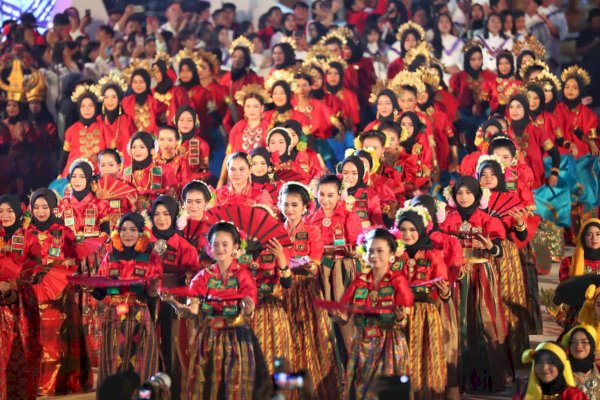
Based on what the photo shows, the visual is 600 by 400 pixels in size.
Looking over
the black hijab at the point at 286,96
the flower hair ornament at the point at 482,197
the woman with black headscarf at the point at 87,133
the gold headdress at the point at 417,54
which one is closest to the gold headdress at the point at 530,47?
the gold headdress at the point at 417,54

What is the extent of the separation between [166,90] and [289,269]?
27.6 ft

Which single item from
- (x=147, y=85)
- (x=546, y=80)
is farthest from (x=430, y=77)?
(x=147, y=85)

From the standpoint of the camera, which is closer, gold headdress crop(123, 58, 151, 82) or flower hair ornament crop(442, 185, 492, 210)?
flower hair ornament crop(442, 185, 492, 210)

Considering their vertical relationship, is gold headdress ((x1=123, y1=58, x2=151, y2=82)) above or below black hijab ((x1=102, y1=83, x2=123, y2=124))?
above

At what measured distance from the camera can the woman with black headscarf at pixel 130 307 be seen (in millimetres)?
11094

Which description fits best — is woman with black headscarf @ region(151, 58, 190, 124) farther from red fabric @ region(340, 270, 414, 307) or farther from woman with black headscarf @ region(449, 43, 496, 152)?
red fabric @ region(340, 270, 414, 307)

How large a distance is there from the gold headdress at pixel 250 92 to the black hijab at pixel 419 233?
6.12m

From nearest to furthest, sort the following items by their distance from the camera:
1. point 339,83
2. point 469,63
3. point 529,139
A: point 529,139 → point 339,83 → point 469,63

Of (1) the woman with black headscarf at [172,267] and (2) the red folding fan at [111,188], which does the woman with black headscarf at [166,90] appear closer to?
(2) the red folding fan at [111,188]

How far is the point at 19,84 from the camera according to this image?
66.0 ft

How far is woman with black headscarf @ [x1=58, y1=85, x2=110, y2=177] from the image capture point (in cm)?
1747

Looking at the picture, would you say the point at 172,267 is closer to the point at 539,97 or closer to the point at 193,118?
the point at 193,118

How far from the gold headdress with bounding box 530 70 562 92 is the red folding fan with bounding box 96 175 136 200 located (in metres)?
6.00

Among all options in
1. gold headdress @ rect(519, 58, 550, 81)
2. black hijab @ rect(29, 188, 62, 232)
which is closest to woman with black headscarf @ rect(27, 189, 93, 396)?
black hijab @ rect(29, 188, 62, 232)
